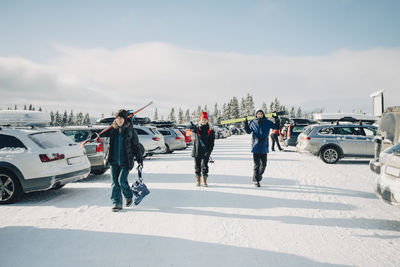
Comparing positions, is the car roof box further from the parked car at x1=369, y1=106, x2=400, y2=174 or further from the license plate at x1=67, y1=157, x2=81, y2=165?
the parked car at x1=369, y1=106, x2=400, y2=174

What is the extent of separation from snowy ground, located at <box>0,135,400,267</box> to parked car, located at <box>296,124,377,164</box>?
177 inches

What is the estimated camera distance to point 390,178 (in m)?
4.21

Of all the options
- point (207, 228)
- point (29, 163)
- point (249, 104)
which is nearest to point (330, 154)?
point (207, 228)

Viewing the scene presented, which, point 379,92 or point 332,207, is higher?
point 379,92

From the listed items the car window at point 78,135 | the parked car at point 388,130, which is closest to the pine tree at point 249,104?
the car window at point 78,135

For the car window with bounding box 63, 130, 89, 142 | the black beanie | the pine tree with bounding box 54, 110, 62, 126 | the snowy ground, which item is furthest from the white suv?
the pine tree with bounding box 54, 110, 62, 126

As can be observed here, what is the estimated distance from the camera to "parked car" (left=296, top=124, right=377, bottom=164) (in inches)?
438

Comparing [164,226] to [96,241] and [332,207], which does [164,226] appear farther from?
[332,207]

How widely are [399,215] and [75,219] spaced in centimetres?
569

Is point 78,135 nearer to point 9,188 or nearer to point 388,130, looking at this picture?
point 9,188

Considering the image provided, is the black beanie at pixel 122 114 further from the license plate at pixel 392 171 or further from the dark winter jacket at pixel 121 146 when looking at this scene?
the license plate at pixel 392 171

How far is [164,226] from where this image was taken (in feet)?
13.9

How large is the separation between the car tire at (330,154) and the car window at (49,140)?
9.65m

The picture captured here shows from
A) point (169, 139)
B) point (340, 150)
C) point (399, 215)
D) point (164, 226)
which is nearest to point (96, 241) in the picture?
point (164, 226)
